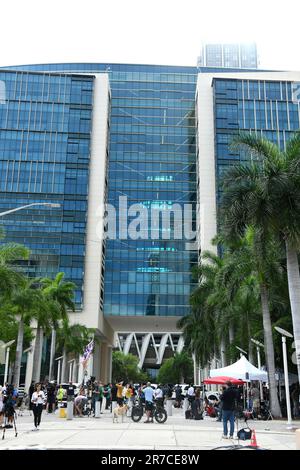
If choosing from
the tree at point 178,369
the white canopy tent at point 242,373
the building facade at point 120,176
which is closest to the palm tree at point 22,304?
the white canopy tent at point 242,373

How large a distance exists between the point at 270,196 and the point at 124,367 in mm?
96975

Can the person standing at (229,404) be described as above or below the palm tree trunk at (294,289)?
below

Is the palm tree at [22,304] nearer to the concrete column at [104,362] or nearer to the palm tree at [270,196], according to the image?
the palm tree at [270,196]

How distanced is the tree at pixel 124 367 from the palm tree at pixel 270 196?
93374mm

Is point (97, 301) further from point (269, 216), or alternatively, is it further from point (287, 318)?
point (269, 216)

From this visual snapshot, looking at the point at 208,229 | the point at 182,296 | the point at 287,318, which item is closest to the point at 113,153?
the point at 208,229

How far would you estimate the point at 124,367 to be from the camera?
11375 cm

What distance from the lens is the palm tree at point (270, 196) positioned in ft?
73.8

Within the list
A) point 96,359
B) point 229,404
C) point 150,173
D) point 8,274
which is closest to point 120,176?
point 150,173

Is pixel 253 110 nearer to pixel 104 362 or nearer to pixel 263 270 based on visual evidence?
pixel 104 362

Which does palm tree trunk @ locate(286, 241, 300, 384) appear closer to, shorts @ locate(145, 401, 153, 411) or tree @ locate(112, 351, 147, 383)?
shorts @ locate(145, 401, 153, 411)

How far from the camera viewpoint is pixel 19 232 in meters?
73.9

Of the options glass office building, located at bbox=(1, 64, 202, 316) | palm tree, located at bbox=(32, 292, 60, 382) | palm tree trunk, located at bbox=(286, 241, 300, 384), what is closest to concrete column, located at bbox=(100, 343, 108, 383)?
glass office building, located at bbox=(1, 64, 202, 316)
